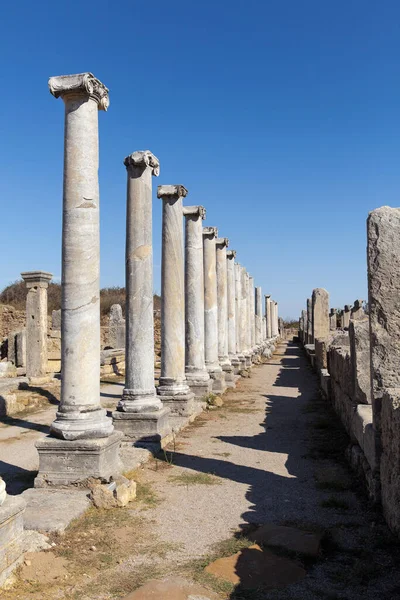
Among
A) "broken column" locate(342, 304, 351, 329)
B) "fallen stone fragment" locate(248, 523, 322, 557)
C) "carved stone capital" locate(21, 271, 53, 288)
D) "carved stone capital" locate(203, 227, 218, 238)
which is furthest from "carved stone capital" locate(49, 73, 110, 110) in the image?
"broken column" locate(342, 304, 351, 329)

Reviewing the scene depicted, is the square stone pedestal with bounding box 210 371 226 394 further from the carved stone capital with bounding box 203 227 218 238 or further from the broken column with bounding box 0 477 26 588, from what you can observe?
the broken column with bounding box 0 477 26 588

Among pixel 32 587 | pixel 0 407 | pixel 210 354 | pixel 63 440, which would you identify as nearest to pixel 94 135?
pixel 63 440

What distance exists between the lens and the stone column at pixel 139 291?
340 inches

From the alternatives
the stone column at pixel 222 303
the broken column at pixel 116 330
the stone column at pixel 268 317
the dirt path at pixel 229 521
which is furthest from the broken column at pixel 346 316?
the dirt path at pixel 229 521

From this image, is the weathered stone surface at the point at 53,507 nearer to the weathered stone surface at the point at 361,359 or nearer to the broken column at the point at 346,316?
the weathered stone surface at the point at 361,359

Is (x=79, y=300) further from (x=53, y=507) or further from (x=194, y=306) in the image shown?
(x=194, y=306)

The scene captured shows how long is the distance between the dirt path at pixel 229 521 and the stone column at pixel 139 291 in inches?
42.0

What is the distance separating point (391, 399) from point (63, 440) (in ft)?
11.9

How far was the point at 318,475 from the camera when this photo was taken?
6.64m

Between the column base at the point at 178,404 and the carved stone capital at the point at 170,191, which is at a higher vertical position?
the carved stone capital at the point at 170,191

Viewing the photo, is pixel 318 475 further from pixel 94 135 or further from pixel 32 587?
pixel 94 135

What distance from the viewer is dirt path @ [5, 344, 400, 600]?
3.83 m

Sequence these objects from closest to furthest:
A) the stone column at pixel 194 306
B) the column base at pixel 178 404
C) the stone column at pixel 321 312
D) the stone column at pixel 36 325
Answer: the column base at pixel 178 404, the stone column at pixel 194 306, the stone column at pixel 36 325, the stone column at pixel 321 312

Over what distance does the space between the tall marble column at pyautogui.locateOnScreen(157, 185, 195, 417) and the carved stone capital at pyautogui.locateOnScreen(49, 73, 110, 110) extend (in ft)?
14.3
